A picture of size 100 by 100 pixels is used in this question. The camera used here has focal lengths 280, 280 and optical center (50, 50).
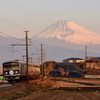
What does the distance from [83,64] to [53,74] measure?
2487 centimetres

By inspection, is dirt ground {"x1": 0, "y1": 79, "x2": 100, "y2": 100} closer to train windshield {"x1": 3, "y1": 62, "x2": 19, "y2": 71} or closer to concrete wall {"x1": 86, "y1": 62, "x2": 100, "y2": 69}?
train windshield {"x1": 3, "y1": 62, "x2": 19, "y2": 71}

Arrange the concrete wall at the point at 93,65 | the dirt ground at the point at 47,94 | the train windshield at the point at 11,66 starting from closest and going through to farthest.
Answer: the dirt ground at the point at 47,94 < the train windshield at the point at 11,66 < the concrete wall at the point at 93,65

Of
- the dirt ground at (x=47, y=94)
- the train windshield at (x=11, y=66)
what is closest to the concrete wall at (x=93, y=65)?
the train windshield at (x=11, y=66)

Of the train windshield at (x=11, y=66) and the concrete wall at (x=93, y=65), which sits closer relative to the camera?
the train windshield at (x=11, y=66)

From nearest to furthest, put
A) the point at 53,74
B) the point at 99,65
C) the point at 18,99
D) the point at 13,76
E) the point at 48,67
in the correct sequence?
the point at 18,99
the point at 13,76
the point at 53,74
the point at 99,65
the point at 48,67

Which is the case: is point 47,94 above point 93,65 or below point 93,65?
below

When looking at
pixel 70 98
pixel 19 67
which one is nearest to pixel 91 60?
pixel 19 67

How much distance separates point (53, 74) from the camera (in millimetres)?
101500

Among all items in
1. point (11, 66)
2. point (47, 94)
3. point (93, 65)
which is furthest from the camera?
point (93, 65)

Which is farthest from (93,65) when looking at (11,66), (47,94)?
(47,94)

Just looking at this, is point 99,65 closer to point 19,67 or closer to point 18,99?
point 19,67

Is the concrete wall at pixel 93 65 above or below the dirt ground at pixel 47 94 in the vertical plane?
above

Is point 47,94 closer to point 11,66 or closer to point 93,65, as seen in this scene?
point 11,66

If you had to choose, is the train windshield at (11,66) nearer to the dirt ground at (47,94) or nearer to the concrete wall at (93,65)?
the dirt ground at (47,94)
